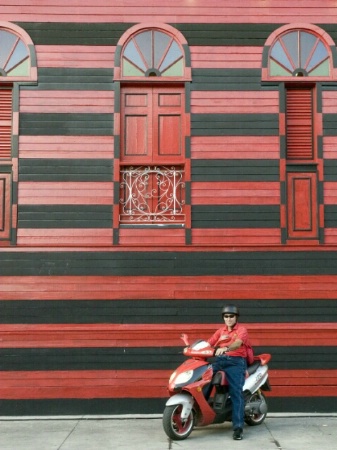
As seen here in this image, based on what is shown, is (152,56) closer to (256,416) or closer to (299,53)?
(299,53)

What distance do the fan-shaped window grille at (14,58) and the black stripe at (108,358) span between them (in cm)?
435

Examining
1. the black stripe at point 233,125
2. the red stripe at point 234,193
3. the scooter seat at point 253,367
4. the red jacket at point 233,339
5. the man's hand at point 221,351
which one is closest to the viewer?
the man's hand at point 221,351

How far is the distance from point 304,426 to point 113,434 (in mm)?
2638

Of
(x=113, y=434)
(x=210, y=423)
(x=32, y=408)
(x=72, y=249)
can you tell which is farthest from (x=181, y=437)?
(x=72, y=249)

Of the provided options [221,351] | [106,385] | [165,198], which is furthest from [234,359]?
[165,198]

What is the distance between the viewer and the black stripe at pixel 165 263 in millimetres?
10609

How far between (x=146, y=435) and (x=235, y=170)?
4.26 metres

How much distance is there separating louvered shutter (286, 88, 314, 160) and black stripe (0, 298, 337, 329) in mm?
2474

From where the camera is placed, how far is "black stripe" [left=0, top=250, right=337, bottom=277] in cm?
1061

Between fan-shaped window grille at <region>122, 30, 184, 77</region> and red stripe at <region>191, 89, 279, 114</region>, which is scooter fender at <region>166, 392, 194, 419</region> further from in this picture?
fan-shaped window grille at <region>122, 30, 184, 77</region>

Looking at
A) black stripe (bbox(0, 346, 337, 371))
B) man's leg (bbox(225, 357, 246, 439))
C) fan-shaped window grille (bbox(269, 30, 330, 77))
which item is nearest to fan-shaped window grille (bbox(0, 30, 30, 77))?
fan-shaped window grille (bbox(269, 30, 330, 77))

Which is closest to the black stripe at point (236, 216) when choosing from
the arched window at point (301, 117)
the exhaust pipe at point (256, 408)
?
the arched window at point (301, 117)

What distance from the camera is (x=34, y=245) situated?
420 inches

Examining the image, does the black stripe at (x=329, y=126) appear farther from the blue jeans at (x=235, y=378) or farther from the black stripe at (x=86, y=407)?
the black stripe at (x=86, y=407)
